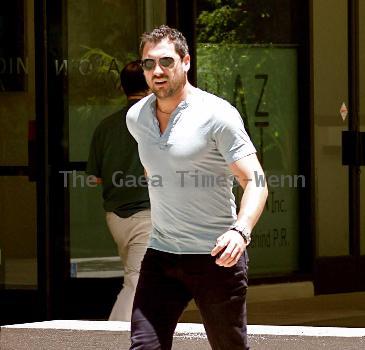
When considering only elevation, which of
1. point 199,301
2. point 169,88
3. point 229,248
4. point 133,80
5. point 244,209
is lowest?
point 199,301

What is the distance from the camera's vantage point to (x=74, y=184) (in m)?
9.80

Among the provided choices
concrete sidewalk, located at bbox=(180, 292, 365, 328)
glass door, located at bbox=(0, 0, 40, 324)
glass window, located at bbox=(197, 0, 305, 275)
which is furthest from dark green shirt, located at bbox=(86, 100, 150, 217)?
glass window, located at bbox=(197, 0, 305, 275)

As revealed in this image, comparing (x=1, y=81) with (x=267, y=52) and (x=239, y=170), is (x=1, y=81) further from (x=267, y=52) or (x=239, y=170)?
(x=239, y=170)

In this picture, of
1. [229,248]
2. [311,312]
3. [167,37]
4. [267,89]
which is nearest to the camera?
[229,248]

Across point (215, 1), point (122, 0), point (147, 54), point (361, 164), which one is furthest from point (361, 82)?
point (147, 54)

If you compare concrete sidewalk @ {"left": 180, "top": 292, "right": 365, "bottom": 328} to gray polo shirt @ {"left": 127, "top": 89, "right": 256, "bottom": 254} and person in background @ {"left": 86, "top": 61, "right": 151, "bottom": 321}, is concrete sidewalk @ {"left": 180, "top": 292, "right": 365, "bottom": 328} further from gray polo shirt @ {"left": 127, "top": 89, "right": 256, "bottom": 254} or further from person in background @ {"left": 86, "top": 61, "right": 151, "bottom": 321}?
gray polo shirt @ {"left": 127, "top": 89, "right": 256, "bottom": 254}

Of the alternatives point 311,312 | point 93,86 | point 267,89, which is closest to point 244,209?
point 93,86

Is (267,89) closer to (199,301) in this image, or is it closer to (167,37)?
(167,37)

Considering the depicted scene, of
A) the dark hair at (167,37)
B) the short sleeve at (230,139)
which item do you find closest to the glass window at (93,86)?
the dark hair at (167,37)

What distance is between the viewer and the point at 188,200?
5.55 meters

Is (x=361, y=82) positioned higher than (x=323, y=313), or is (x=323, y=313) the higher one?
(x=361, y=82)

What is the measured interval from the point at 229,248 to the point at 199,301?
0.45 metres

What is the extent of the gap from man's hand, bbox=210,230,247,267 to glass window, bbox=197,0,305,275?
5464 millimetres

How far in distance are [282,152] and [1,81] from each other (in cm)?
271
